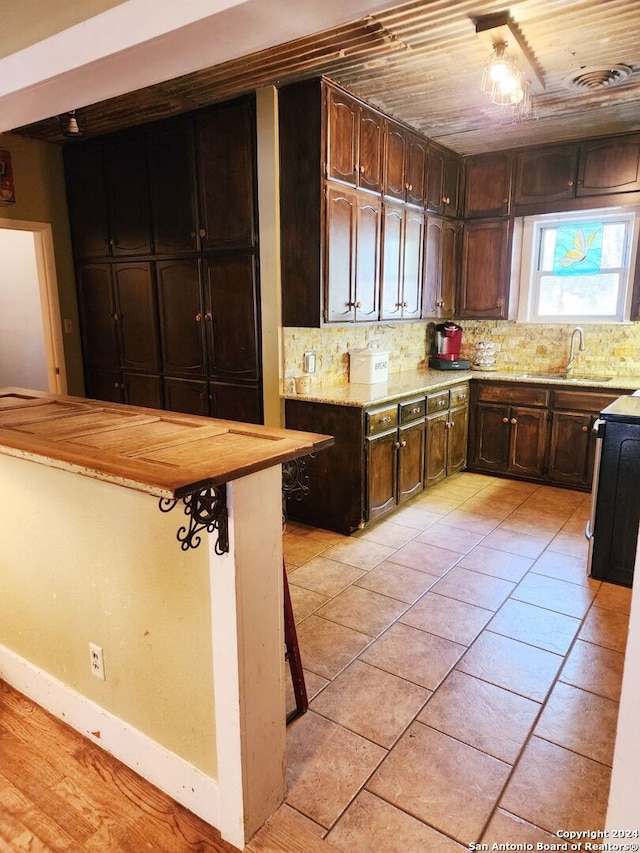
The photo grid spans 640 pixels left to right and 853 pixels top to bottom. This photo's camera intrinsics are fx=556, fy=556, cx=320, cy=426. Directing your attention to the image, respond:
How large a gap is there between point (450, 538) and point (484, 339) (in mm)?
2369

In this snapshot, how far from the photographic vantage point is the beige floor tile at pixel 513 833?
5.06 feet

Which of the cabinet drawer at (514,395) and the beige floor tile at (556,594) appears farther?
the cabinet drawer at (514,395)

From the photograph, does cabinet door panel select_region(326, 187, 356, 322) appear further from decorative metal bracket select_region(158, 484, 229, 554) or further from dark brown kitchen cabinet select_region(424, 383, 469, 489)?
decorative metal bracket select_region(158, 484, 229, 554)

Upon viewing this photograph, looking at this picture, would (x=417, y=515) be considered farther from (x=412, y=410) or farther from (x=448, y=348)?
(x=448, y=348)

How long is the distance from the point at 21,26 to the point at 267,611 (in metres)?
2.08

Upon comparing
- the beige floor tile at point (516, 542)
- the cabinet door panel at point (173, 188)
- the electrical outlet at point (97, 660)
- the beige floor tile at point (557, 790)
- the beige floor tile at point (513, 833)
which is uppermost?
the cabinet door panel at point (173, 188)

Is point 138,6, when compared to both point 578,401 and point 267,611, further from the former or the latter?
point 578,401

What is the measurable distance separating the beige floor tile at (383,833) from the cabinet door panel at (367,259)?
9.14 feet

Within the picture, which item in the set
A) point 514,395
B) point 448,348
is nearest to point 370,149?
point 448,348

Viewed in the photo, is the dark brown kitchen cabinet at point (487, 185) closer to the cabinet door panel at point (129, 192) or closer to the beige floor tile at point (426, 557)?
the cabinet door panel at point (129, 192)

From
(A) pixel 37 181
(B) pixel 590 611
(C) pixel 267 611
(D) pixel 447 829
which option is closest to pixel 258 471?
(C) pixel 267 611

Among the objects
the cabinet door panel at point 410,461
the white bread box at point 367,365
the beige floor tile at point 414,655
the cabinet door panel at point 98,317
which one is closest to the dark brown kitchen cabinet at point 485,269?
the white bread box at point 367,365

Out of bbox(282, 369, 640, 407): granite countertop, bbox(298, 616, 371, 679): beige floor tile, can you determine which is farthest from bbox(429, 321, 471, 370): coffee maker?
bbox(298, 616, 371, 679): beige floor tile

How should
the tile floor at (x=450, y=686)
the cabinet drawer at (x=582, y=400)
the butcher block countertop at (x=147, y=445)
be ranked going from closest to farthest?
the butcher block countertop at (x=147, y=445) → the tile floor at (x=450, y=686) → the cabinet drawer at (x=582, y=400)
